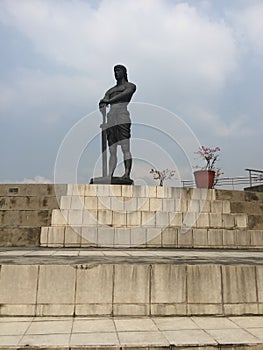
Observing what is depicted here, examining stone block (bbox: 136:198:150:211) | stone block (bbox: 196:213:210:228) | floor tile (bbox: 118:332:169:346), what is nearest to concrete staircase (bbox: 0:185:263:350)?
floor tile (bbox: 118:332:169:346)

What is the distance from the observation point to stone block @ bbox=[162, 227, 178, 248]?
25.6ft

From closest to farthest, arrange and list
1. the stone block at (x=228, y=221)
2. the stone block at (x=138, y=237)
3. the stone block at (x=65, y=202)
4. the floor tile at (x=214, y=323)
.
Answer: the floor tile at (x=214, y=323), the stone block at (x=138, y=237), the stone block at (x=228, y=221), the stone block at (x=65, y=202)

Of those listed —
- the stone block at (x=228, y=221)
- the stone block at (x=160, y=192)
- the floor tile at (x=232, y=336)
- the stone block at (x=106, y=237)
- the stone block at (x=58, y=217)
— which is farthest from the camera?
the stone block at (x=160, y=192)

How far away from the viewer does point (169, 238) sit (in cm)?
786

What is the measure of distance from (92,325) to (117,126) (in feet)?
25.9

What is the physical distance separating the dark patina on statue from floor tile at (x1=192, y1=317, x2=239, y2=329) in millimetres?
6799

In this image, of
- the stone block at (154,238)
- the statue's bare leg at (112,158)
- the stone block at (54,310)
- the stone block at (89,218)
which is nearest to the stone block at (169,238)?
the stone block at (154,238)

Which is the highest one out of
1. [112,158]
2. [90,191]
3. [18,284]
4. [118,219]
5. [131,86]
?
[131,86]

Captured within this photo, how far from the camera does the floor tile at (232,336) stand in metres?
2.69

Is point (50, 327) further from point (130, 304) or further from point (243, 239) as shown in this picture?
point (243, 239)

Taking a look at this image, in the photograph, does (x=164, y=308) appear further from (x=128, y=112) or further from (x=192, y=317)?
(x=128, y=112)

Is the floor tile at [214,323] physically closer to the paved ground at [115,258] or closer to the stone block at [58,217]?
the paved ground at [115,258]

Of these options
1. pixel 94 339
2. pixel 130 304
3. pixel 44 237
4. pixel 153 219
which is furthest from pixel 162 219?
pixel 94 339

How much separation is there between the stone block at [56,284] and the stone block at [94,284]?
3.1 inches
